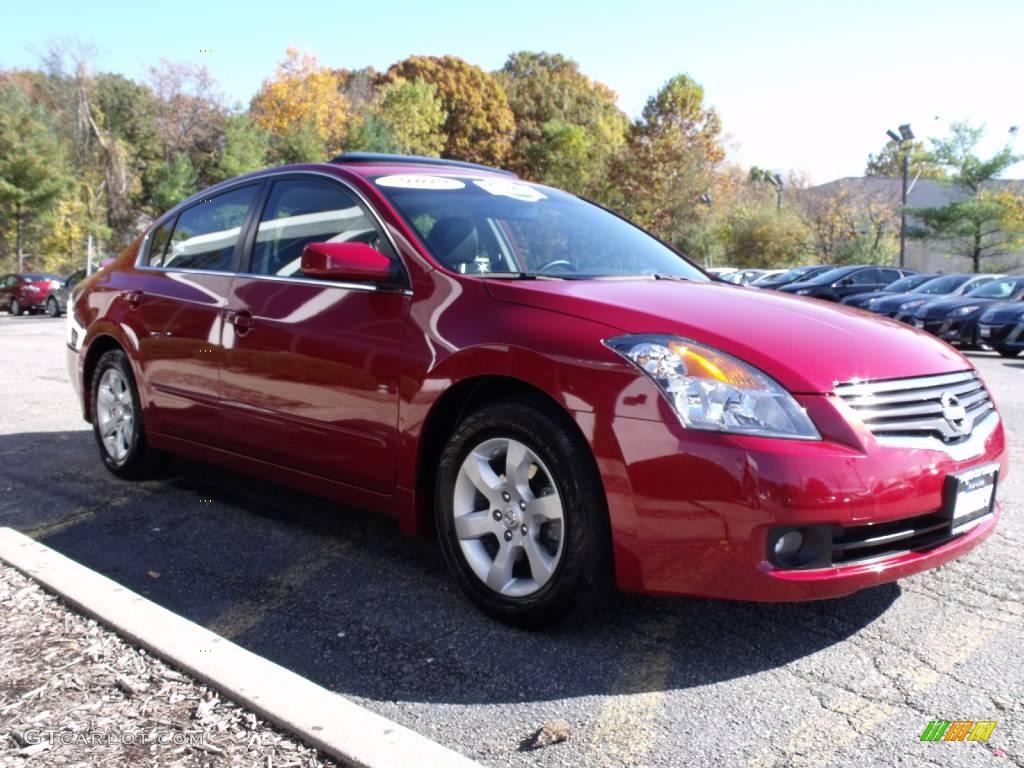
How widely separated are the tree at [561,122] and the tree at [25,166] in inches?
1027

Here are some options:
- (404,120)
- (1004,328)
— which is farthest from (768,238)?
(1004,328)

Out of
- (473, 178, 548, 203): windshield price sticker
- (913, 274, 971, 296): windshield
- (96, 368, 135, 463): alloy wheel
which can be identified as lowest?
(913, 274, 971, 296): windshield

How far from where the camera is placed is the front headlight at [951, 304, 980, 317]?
52.3ft

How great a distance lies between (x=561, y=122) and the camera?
63.8 metres

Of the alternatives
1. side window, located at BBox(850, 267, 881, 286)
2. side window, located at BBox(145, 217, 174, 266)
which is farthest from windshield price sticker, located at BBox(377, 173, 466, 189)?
side window, located at BBox(850, 267, 881, 286)

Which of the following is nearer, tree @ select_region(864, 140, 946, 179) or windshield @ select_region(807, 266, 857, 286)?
windshield @ select_region(807, 266, 857, 286)

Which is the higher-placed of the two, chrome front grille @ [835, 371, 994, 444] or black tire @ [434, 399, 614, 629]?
chrome front grille @ [835, 371, 994, 444]

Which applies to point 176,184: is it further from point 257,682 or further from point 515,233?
point 257,682

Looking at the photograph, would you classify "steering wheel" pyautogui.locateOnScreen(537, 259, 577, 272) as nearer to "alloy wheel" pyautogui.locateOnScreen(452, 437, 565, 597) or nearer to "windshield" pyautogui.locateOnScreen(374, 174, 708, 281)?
"windshield" pyautogui.locateOnScreen(374, 174, 708, 281)

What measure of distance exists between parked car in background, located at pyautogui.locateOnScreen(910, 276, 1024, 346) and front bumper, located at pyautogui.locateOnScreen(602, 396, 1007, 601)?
46.1 ft

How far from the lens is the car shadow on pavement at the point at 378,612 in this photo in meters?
2.86

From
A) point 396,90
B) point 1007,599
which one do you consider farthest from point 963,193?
point 1007,599

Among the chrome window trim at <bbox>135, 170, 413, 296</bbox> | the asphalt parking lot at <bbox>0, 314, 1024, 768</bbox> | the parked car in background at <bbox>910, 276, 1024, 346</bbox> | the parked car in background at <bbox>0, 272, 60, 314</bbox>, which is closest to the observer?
the asphalt parking lot at <bbox>0, 314, 1024, 768</bbox>

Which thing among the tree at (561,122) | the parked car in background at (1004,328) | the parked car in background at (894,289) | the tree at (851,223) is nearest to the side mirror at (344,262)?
the parked car in background at (1004,328)
